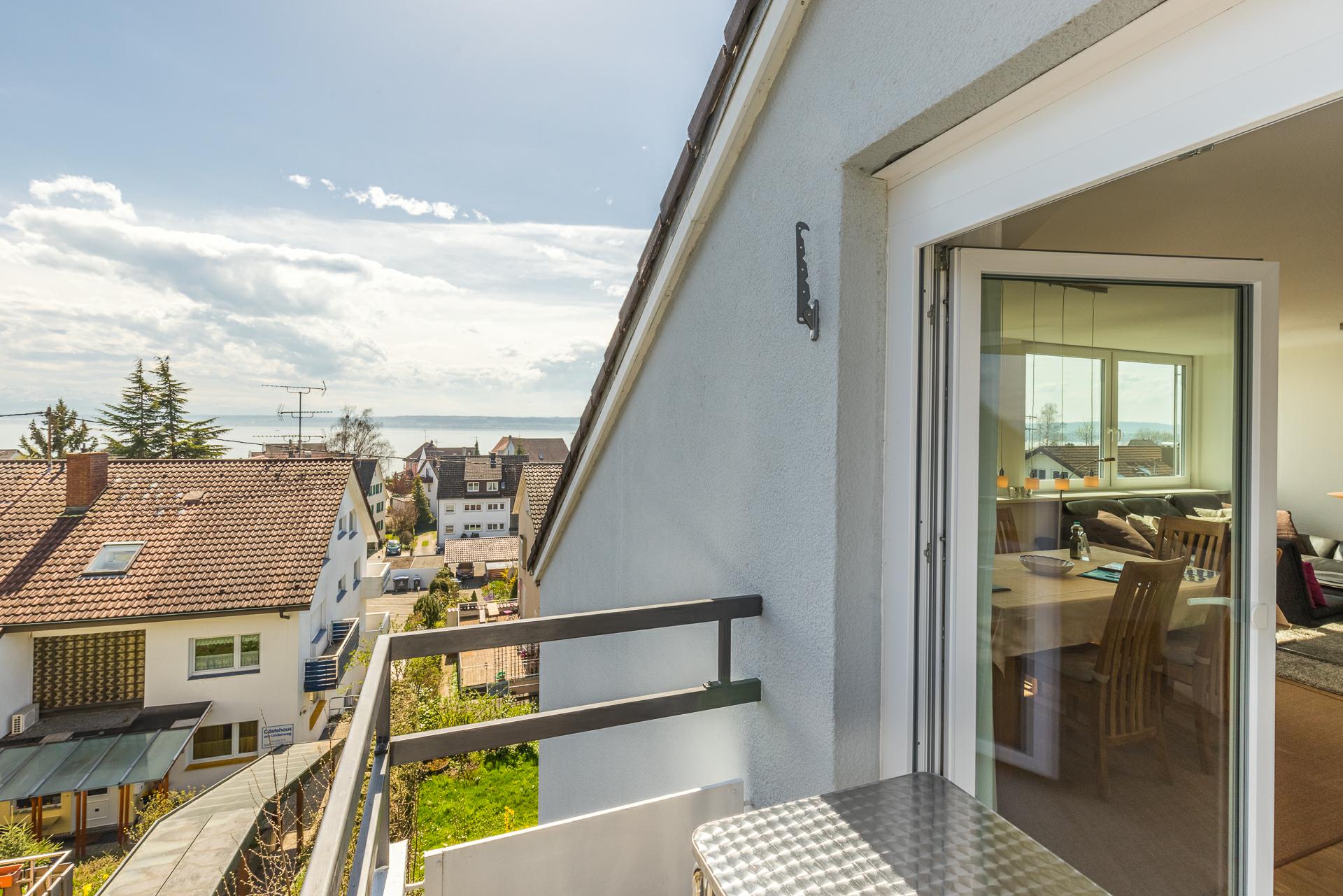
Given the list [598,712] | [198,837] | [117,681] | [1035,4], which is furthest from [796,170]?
[117,681]

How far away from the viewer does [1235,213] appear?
6.36 ft

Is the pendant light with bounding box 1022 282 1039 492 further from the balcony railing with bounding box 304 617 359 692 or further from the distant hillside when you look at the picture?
the distant hillside

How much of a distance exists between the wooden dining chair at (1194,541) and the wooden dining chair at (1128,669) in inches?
2.1

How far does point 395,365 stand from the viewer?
59.3m

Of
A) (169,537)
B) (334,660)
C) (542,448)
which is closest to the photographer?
(169,537)

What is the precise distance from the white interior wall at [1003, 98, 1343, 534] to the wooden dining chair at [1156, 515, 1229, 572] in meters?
0.15

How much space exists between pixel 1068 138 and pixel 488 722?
4.59 ft

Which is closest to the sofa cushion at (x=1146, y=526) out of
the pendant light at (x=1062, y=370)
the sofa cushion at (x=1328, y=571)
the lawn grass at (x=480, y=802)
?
the pendant light at (x=1062, y=370)

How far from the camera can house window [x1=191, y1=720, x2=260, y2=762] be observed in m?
10.8

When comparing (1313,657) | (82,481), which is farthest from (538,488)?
(1313,657)

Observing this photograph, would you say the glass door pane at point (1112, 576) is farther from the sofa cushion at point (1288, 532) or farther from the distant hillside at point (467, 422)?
the distant hillside at point (467, 422)

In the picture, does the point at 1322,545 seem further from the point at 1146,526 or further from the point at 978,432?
the point at 978,432

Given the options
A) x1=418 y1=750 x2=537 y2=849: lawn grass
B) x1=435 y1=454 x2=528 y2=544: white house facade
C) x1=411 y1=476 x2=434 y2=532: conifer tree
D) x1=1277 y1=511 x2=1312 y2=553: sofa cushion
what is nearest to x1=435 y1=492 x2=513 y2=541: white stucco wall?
x1=435 y1=454 x2=528 y2=544: white house facade

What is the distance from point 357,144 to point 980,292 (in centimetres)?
3428
